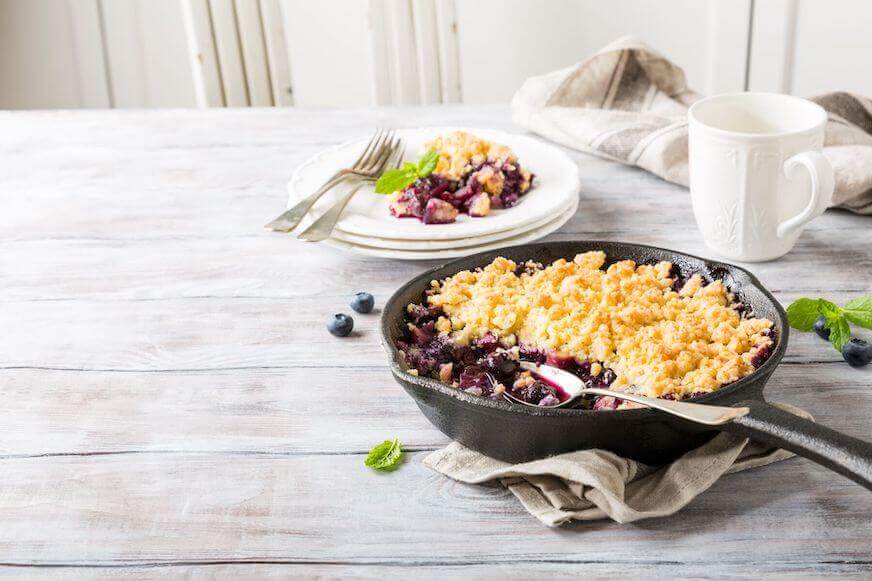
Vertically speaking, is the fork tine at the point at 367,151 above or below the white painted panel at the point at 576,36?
above

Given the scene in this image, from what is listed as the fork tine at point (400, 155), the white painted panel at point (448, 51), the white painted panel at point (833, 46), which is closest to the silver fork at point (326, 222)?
the fork tine at point (400, 155)

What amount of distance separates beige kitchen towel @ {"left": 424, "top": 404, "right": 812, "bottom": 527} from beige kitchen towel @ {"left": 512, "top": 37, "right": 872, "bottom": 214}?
0.75m

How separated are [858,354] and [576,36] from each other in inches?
99.3

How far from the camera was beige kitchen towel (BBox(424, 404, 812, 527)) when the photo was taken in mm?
897

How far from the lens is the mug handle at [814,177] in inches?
52.1

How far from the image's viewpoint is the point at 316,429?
3.55 feet

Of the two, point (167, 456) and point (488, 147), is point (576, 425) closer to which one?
point (167, 456)

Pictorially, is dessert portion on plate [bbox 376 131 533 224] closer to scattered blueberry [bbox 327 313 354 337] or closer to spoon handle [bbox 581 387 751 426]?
scattered blueberry [bbox 327 313 354 337]

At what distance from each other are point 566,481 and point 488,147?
2.61 feet

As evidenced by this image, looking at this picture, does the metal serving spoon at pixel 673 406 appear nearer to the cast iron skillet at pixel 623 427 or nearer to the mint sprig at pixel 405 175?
the cast iron skillet at pixel 623 427

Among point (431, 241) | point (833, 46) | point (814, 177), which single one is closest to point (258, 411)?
point (431, 241)

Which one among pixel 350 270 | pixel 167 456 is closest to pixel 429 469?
pixel 167 456

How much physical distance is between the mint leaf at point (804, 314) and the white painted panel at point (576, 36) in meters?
2.10

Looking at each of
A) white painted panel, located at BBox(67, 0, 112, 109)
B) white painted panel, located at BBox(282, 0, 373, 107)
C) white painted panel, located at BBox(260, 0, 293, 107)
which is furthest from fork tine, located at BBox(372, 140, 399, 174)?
white painted panel, located at BBox(67, 0, 112, 109)
